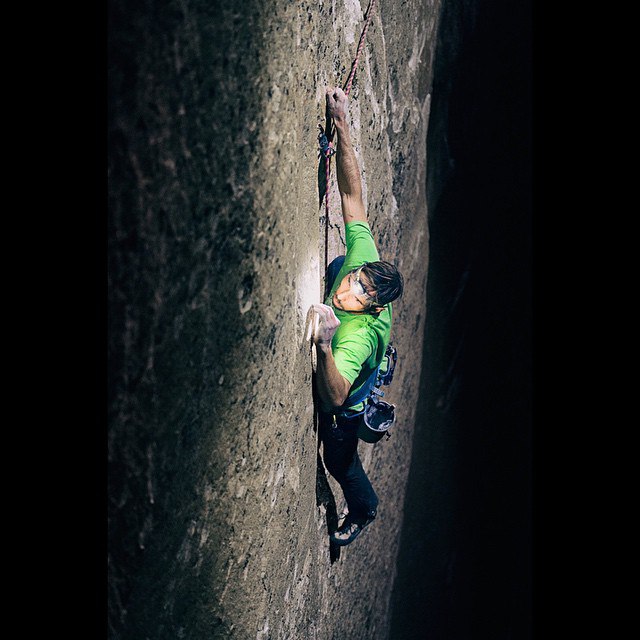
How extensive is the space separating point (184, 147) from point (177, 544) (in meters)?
0.79

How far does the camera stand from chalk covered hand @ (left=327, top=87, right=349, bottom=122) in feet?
6.67

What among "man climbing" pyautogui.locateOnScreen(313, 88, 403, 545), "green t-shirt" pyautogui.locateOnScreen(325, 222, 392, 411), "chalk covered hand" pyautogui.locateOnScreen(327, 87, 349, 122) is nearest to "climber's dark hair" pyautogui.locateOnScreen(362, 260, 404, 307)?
"man climbing" pyautogui.locateOnScreen(313, 88, 403, 545)

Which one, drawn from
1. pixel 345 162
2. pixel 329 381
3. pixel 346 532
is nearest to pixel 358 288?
pixel 329 381

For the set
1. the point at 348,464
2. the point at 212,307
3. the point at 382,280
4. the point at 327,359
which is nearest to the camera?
the point at 212,307

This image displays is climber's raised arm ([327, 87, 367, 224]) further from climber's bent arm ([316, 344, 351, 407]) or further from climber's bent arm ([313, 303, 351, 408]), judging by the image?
climber's bent arm ([316, 344, 351, 407])

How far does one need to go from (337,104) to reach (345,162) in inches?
7.7

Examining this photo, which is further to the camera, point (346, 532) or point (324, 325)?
point (346, 532)

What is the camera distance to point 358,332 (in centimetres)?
205

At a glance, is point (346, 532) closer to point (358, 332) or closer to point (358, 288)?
point (358, 332)

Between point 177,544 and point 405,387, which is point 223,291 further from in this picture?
point 405,387

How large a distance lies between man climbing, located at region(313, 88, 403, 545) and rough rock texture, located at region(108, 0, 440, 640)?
9 cm

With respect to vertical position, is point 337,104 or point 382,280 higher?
point 337,104

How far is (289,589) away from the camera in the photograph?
188cm

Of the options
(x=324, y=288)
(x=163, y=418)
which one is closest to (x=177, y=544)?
(x=163, y=418)
